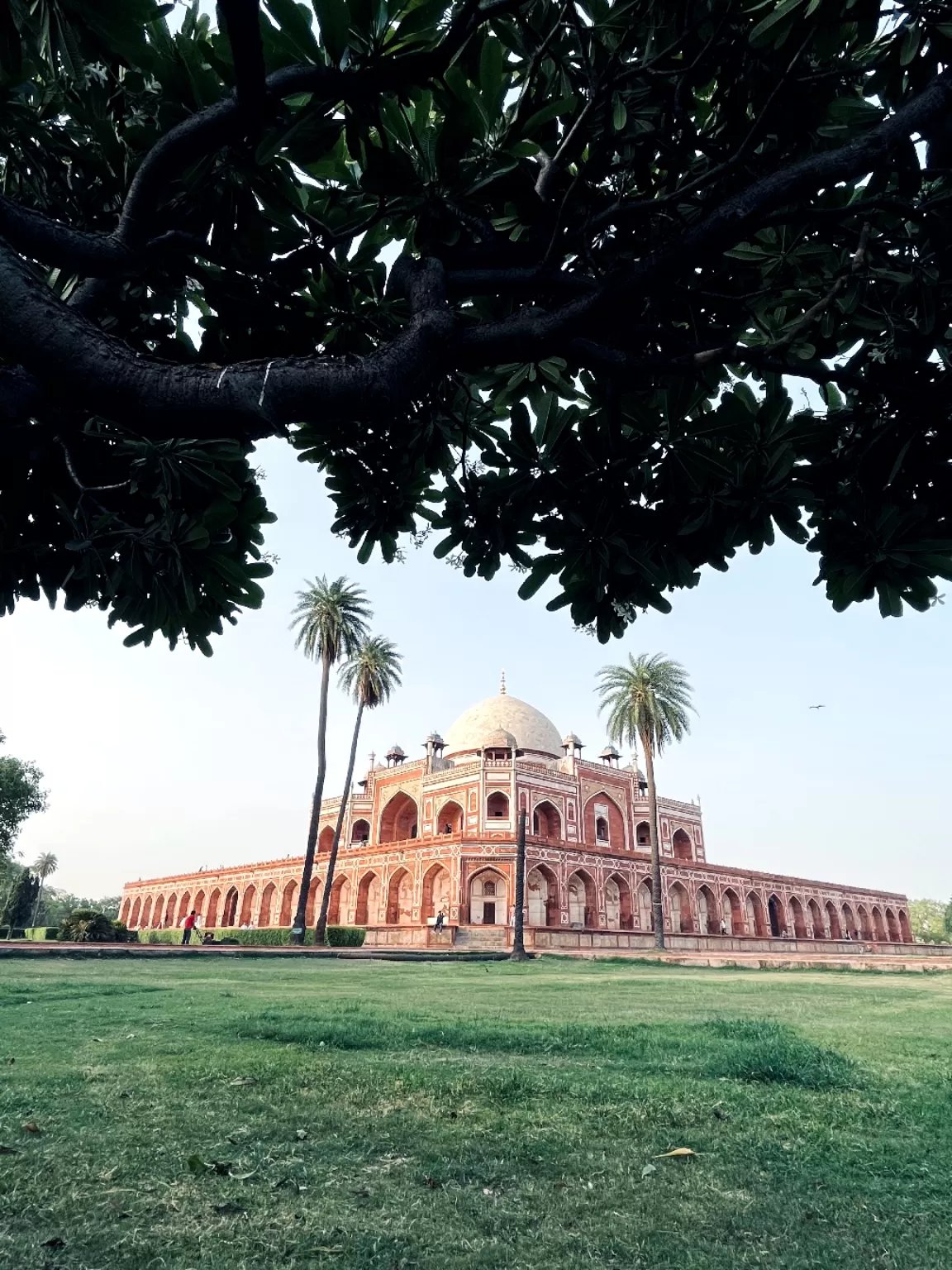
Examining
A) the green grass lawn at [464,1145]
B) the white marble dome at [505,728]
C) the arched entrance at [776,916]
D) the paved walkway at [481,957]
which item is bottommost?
the green grass lawn at [464,1145]

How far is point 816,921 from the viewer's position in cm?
5819

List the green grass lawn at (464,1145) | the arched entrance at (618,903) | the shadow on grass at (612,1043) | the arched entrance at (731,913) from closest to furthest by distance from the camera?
the green grass lawn at (464,1145)
the shadow on grass at (612,1043)
the arched entrance at (618,903)
the arched entrance at (731,913)

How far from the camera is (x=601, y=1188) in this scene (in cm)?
292

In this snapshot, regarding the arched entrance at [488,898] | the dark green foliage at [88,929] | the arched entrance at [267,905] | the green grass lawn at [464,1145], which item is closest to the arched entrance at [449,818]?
the arched entrance at [488,898]

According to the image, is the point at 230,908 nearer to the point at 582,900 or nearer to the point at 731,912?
the point at 582,900

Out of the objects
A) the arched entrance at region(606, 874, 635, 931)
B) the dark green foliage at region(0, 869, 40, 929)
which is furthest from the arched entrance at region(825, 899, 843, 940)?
the dark green foliage at region(0, 869, 40, 929)

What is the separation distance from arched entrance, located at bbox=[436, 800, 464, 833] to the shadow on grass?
4103 centimetres

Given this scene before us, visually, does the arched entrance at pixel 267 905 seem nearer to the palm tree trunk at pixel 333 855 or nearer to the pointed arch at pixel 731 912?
the palm tree trunk at pixel 333 855

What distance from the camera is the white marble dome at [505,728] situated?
53.5 meters

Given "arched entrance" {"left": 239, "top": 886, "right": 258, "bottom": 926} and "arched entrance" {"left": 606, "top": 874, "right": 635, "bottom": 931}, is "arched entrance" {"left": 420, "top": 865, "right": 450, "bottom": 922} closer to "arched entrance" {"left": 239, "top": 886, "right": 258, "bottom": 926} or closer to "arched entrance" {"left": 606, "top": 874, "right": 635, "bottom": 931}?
"arched entrance" {"left": 606, "top": 874, "right": 635, "bottom": 931}

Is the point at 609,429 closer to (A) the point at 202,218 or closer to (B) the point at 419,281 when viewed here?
(B) the point at 419,281

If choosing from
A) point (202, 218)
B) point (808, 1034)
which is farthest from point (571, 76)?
point (808, 1034)

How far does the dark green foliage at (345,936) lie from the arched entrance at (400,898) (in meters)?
5.77

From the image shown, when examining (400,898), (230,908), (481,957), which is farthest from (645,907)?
(230,908)
